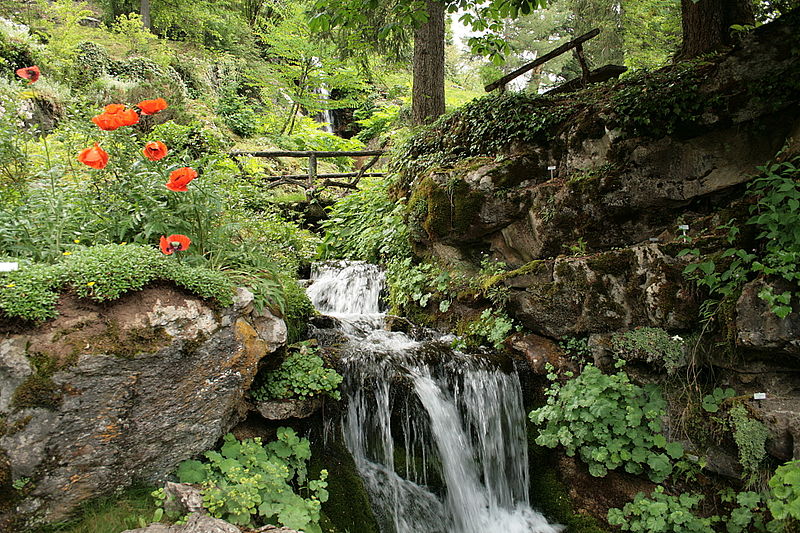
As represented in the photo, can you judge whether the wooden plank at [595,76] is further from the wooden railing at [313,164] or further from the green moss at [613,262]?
the wooden railing at [313,164]

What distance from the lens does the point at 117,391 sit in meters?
2.72

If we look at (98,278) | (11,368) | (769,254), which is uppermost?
(98,278)

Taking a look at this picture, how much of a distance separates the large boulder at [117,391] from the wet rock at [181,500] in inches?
11.2

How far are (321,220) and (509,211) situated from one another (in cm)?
511

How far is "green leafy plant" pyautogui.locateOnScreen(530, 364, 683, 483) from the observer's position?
3.96 metres

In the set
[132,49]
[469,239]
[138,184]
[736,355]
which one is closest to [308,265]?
[469,239]

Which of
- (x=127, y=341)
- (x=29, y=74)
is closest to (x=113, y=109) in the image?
(x=29, y=74)

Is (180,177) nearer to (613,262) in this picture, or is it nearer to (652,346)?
(613,262)

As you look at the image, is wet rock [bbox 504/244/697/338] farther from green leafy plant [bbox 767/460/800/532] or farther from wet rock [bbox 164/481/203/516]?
wet rock [bbox 164/481/203/516]

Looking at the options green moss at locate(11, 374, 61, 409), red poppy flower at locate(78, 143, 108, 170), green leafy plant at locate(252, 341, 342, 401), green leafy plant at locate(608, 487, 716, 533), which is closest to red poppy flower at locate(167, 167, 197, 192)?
red poppy flower at locate(78, 143, 108, 170)

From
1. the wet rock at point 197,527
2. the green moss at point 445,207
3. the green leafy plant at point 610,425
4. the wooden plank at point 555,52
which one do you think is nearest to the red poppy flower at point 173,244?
the wet rock at point 197,527

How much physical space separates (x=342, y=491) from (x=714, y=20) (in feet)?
23.0

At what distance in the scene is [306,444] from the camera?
11.2 ft

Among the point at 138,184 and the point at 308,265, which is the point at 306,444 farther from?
the point at 308,265
